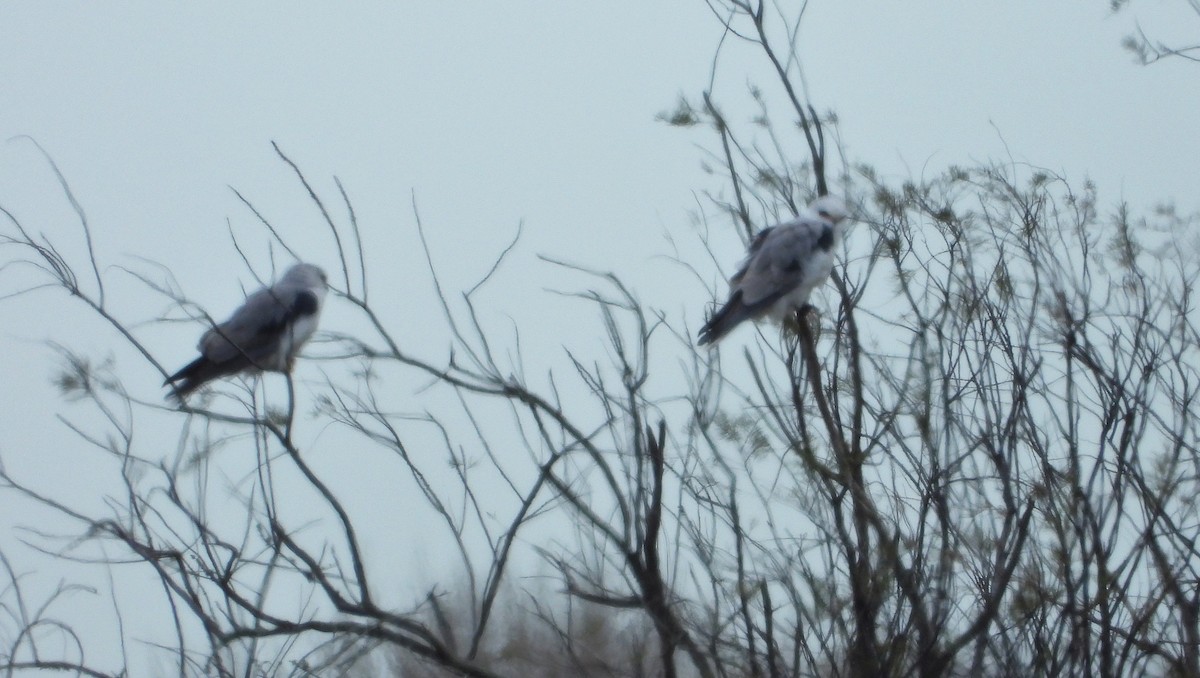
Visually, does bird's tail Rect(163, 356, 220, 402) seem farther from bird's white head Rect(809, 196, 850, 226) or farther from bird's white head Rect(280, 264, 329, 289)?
bird's white head Rect(809, 196, 850, 226)

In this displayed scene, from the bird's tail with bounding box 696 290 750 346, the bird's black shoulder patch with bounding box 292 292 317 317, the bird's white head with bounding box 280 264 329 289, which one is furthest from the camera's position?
the bird's white head with bounding box 280 264 329 289

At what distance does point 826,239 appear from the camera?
6586mm

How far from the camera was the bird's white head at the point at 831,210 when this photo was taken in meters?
6.49

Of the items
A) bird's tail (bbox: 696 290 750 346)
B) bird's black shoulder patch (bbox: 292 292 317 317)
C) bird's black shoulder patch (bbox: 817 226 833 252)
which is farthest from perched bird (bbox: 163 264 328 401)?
bird's black shoulder patch (bbox: 817 226 833 252)

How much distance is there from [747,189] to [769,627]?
2211mm

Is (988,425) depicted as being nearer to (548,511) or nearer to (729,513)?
(729,513)

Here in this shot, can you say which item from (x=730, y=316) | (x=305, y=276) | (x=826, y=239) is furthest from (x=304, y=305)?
(x=826, y=239)

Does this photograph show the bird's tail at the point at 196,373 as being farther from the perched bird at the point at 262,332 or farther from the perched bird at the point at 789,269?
the perched bird at the point at 789,269

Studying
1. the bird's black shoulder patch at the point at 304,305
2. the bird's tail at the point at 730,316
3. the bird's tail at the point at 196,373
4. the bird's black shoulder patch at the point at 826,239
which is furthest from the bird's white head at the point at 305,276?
the bird's black shoulder patch at the point at 826,239

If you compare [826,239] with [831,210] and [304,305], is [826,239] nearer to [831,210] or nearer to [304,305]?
[831,210]

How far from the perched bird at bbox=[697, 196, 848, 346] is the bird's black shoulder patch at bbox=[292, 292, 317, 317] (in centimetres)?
236

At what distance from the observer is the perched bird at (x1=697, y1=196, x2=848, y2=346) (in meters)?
6.48

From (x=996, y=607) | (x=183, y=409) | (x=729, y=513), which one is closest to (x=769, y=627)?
(x=729, y=513)

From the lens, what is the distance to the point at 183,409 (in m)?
3.92
